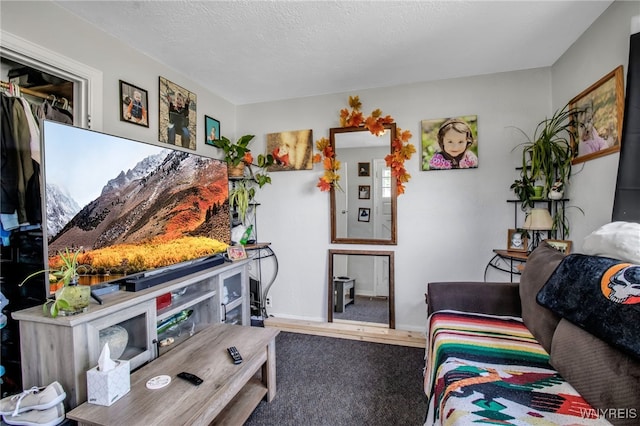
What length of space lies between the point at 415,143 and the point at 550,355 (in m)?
1.88

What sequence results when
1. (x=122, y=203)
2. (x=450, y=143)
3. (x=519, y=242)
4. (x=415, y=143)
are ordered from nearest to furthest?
(x=122, y=203) < (x=519, y=242) < (x=450, y=143) < (x=415, y=143)

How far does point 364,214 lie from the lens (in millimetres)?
2701

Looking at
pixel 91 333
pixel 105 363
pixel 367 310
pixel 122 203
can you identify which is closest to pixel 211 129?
pixel 122 203

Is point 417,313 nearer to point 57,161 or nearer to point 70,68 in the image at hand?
point 57,161

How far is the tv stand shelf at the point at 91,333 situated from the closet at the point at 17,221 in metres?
0.21

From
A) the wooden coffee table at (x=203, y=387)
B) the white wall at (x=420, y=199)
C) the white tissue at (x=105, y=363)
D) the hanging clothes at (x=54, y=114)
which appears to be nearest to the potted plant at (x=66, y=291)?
the white tissue at (x=105, y=363)

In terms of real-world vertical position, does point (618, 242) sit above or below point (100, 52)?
below

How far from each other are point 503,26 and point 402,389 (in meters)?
2.39

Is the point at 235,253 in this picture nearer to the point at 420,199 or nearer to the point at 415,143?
the point at 420,199

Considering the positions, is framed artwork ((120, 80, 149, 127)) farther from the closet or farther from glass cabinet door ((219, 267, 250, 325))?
glass cabinet door ((219, 267, 250, 325))

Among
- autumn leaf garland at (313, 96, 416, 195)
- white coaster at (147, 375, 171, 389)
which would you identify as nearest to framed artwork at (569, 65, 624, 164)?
autumn leaf garland at (313, 96, 416, 195)

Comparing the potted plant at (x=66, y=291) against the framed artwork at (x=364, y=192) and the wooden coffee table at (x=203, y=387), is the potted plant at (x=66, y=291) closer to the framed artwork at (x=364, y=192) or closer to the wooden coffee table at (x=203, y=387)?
the wooden coffee table at (x=203, y=387)

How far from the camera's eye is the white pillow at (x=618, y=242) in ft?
3.55

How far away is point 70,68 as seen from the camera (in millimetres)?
1612
